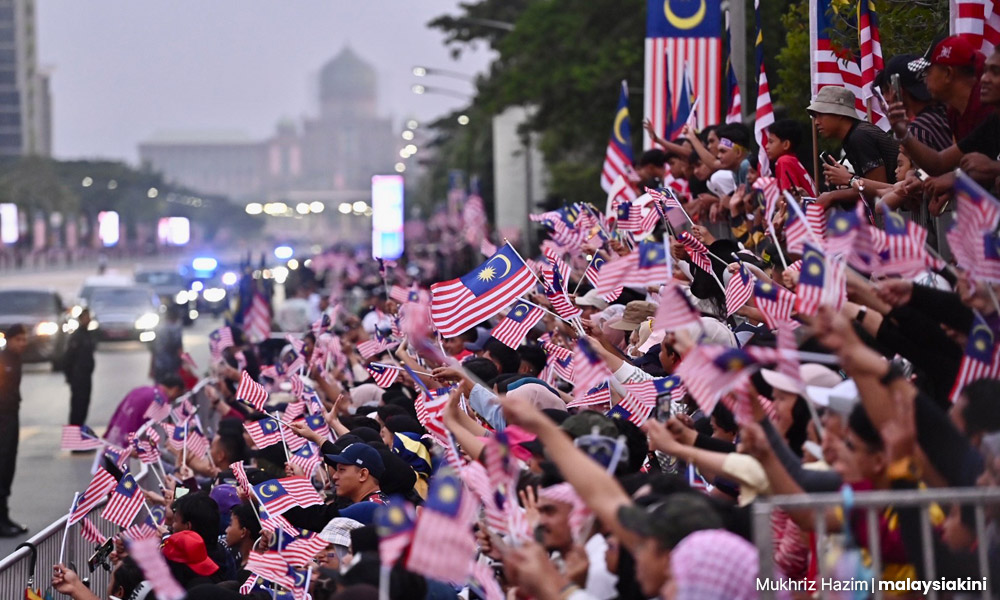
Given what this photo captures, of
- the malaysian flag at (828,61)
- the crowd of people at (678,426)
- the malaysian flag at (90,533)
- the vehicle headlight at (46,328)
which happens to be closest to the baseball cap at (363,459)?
the crowd of people at (678,426)

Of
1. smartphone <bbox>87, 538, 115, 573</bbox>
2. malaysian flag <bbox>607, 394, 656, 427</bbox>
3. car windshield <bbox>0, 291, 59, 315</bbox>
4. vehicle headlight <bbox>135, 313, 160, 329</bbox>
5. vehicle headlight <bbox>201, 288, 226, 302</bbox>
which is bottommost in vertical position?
vehicle headlight <bbox>201, 288, 226, 302</bbox>

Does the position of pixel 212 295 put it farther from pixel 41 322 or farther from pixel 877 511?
pixel 877 511

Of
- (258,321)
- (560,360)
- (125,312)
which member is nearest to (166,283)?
(125,312)

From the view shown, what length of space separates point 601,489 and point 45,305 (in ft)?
85.3

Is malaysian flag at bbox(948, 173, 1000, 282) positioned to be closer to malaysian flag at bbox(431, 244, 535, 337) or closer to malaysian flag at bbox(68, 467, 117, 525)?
malaysian flag at bbox(431, 244, 535, 337)

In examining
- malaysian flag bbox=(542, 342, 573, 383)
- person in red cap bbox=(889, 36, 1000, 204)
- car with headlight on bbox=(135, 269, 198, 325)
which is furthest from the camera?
car with headlight on bbox=(135, 269, 198, 325)

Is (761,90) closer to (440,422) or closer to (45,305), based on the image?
(440,422)

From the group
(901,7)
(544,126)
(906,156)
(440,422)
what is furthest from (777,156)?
(544,126)

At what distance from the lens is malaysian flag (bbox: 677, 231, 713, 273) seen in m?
8.23

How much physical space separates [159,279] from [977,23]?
1576 inches

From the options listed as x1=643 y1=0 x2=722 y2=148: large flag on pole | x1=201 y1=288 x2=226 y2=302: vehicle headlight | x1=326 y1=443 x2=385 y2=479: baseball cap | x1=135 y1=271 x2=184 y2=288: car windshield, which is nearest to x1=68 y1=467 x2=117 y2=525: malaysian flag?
x1=326 y1=443 x2=385 y2=479: baseball cap

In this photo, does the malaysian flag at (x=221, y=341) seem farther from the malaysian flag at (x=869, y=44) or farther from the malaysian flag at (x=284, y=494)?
the malaysian flag at (x=284, y=494)

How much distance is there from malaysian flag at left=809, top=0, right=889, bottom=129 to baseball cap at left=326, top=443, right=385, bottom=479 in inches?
178

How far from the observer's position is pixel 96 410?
22734 mm
